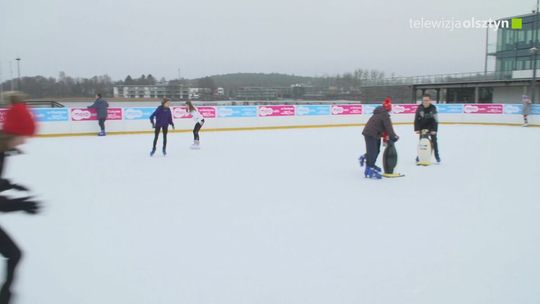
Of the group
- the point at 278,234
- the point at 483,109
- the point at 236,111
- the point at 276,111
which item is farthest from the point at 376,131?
the point at 483,109

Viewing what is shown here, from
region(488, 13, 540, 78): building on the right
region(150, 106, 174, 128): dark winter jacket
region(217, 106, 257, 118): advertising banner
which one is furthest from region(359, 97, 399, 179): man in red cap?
region(488, 13, 540, 78): building on the right

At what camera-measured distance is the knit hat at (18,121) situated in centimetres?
226

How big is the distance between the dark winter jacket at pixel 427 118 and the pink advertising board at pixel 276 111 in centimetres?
1049

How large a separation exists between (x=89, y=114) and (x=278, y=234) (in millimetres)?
13114

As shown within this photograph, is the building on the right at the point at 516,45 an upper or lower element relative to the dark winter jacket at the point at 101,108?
upper

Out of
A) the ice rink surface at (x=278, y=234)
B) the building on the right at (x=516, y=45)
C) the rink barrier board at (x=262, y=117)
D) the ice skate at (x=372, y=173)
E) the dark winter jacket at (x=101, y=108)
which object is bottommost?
the ice rink surface at (x=278, y=234)

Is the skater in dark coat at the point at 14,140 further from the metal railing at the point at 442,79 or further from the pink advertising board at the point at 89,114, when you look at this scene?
the metal railing at the point at 442,79

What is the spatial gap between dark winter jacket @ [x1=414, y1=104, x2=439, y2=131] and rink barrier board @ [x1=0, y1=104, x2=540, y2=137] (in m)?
10.1

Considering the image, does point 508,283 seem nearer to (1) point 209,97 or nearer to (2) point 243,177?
(2) point 243,177

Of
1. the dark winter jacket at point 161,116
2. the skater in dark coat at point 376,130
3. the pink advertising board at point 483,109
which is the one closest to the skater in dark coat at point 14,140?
the skater in dark coat at point 376,130

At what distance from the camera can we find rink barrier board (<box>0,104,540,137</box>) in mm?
15211

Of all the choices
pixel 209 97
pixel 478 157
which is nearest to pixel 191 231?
pixel 478 157

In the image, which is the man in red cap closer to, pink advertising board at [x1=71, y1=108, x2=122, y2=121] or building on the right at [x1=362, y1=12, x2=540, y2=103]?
pink advertising board at [x1=71, y1=108, x2=122, y2=121]

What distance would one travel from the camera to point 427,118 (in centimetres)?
852
